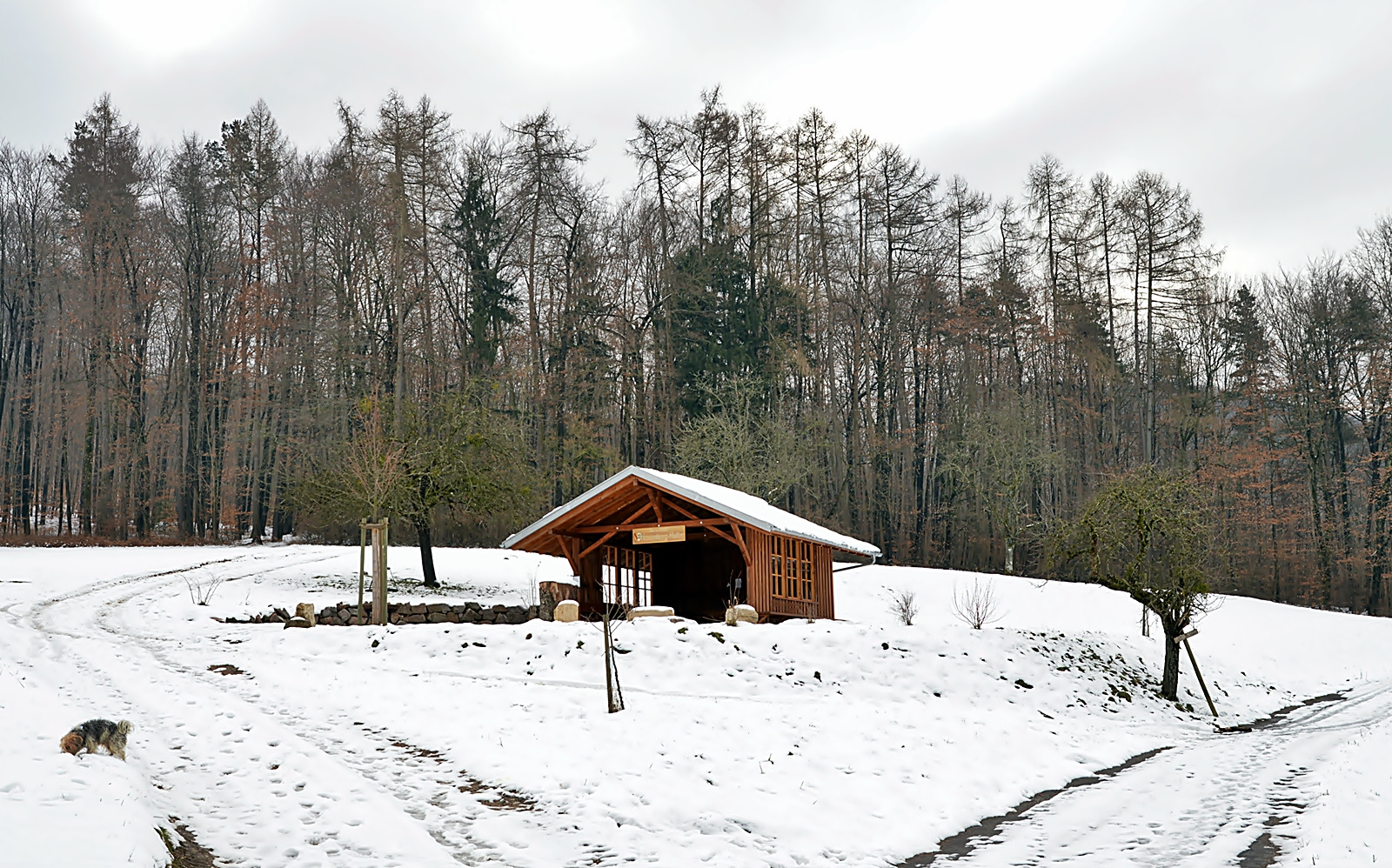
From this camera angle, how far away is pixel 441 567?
88.8 feet

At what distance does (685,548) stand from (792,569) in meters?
2.95

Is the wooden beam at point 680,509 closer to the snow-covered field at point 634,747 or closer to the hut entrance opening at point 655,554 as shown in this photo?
the hut entrance opening at point 655,554

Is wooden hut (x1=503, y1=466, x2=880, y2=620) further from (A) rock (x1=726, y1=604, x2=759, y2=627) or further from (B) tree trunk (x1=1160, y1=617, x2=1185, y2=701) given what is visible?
(B) tree trunk (x1=1160, y1=617, x2=1185, y2=701)

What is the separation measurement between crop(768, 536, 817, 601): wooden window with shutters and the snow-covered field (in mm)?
2671

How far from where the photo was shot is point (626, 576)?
66.3 feet

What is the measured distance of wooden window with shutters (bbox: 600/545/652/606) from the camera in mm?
19094

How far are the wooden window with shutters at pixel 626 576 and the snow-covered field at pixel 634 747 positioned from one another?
5068 millimetres

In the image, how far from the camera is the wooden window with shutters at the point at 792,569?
17297 mm

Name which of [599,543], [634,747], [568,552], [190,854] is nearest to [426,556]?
[568,552]

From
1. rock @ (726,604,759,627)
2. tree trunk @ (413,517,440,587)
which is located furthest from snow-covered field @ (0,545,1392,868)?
tree trunk @ (413,517,440,587)

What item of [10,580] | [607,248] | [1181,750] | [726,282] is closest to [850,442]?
[726,282]

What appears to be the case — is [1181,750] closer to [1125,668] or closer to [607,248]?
[1125,668]

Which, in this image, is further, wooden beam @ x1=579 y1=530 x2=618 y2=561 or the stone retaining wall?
wooden beam @ x1=579 y1=530 x2=618 y2=561

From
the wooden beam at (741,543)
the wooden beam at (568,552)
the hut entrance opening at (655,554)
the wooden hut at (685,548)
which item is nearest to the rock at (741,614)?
the wooden hut at (685,548)
